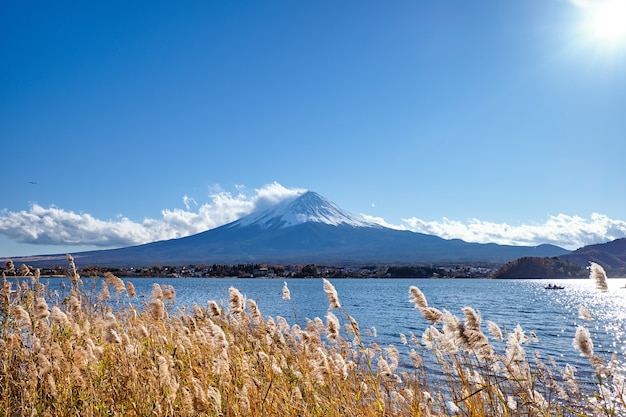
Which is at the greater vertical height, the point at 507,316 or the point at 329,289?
→ the point at 329,289

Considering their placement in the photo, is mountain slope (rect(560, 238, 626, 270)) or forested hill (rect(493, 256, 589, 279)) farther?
mountain slope (rect(560, 238, 626, 270))

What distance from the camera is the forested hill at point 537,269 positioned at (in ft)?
473

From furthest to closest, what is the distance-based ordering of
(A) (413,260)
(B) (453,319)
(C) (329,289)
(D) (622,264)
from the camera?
(A) (413,260), (D) (622,264), (C) (329,289), (B) (453,319)

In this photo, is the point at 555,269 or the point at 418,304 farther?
the point at 555,269

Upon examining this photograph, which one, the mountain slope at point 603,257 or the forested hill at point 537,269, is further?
the mountain slope at point 603,257

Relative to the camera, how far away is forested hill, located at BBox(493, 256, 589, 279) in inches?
5679

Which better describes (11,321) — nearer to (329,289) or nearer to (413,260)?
(329,289)

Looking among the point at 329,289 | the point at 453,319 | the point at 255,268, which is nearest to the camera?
the point at 453,319

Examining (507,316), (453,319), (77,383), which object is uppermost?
(453,319)

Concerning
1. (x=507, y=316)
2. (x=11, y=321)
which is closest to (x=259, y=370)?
(x=11, y=321)

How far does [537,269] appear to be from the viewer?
149 m

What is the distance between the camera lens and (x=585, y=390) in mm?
11445

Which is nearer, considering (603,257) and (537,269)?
(537,269)

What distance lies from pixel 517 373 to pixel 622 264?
21086 centimetres
